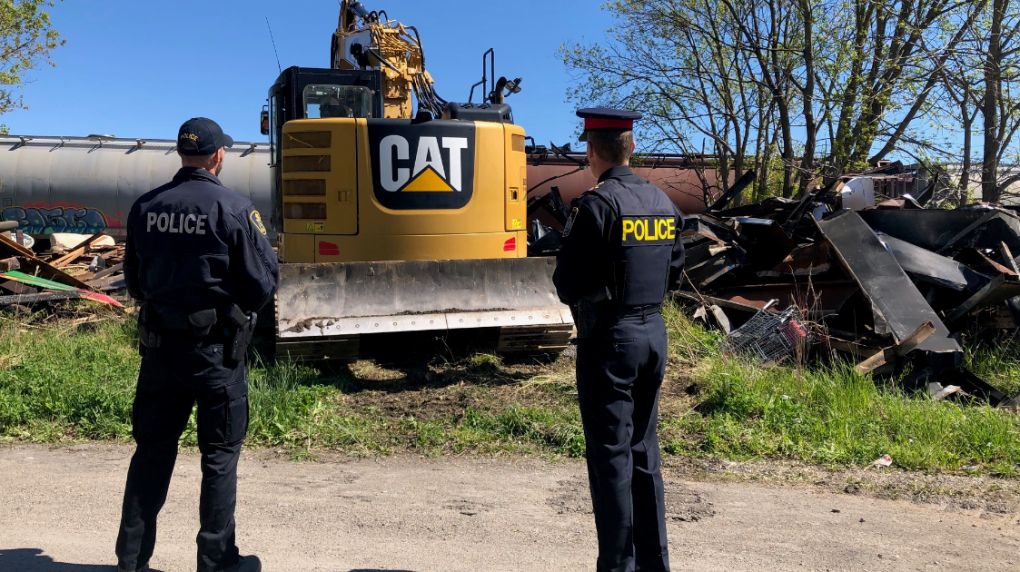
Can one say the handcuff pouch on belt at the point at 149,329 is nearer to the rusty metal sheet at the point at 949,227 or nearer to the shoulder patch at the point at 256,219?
the shoulder patch at the point at 256,219

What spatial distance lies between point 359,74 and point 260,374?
3168 mm

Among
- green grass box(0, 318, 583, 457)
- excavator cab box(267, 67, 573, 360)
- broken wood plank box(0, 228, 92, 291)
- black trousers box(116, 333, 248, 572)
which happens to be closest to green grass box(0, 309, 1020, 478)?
green grass box(0, 318, 583, 457)

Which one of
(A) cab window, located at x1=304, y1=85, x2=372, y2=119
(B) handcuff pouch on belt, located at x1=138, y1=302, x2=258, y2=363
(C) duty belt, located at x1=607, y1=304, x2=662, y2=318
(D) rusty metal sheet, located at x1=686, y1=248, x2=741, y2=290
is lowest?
(B) handcuff pouch on belt, located at x1=138, y1=302, x2=258, y2=363

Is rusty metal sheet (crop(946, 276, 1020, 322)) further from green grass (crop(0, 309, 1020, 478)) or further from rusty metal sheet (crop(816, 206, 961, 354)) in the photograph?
green grass (crop(0, 309, 1020, 478))

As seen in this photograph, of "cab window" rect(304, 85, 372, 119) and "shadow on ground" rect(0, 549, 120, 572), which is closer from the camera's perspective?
"shadow on ground" rect(0, 549, 120, 572)

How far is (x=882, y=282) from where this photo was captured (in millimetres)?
7262

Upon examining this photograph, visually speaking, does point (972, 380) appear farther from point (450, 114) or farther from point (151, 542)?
point (151, 542)

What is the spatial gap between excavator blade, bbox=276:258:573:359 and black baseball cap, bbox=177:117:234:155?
302 cm

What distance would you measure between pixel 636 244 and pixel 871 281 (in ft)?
16.5

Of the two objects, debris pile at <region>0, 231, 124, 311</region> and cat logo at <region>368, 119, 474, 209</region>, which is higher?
cat logo at <region>368, 119, 474, 209</region>

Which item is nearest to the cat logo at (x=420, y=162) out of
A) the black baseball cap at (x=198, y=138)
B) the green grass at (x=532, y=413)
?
the green grass at (x=532, y=413)

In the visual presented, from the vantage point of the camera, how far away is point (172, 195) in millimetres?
3156

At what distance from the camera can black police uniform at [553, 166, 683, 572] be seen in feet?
10.1

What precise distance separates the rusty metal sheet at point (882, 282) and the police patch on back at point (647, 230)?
4318mm
